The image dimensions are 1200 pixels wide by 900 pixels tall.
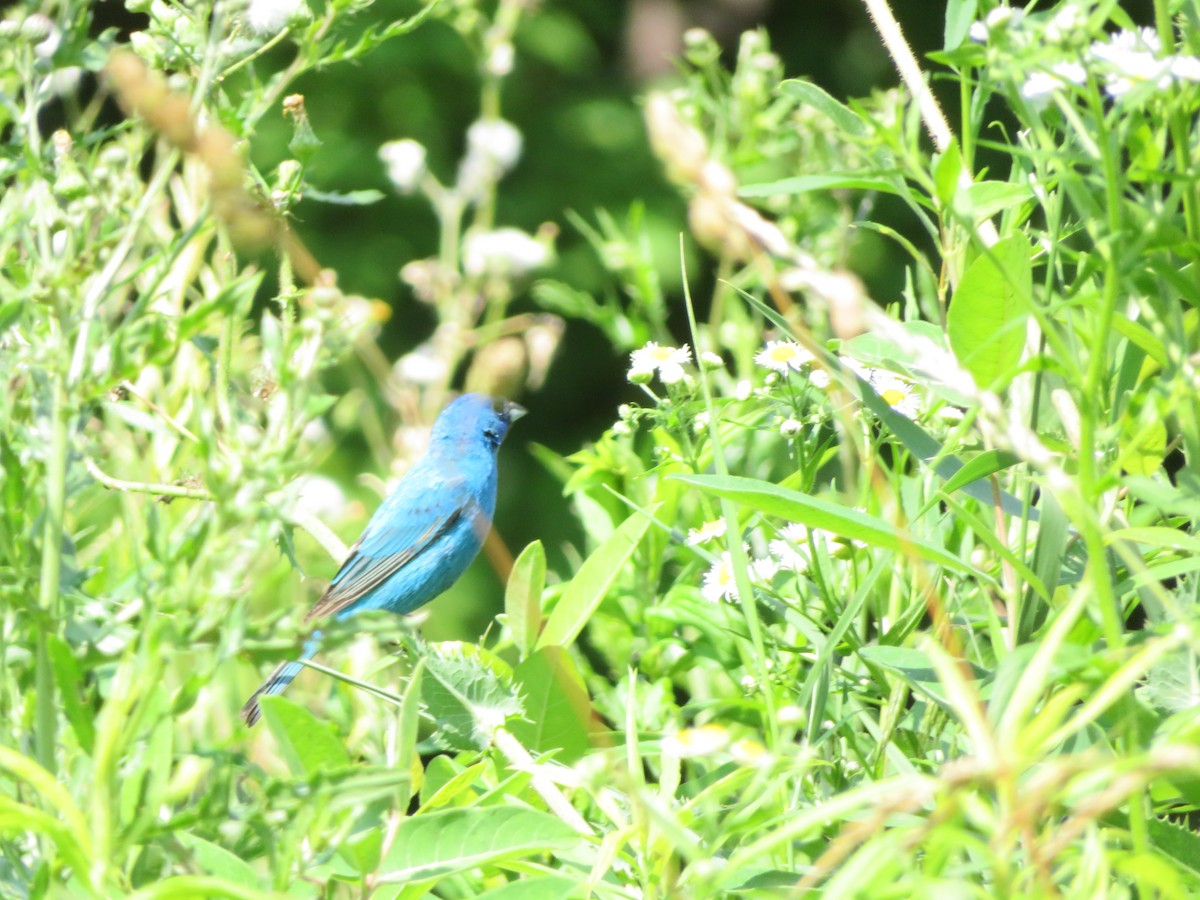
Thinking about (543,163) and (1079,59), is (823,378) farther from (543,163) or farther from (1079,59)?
(543,163)

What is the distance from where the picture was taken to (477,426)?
280 centimetres

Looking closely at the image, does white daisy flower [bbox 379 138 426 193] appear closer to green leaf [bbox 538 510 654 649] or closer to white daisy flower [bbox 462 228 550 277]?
white daisy flower [bbox 462 228 550 277]

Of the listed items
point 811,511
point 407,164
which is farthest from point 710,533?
point 407,164

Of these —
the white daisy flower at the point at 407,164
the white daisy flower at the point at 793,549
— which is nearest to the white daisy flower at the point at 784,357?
the white daisy flower at the point at 793,549

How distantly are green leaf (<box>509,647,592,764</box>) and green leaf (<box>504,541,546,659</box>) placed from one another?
0.10 m

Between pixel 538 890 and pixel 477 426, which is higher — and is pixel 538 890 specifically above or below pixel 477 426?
above

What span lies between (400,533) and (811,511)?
189cm

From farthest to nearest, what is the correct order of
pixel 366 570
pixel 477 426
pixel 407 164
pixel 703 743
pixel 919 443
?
pixel 477 426 → pixel 366 570 → pixel 407 164 → pixel 919 443 → pixel 703 743

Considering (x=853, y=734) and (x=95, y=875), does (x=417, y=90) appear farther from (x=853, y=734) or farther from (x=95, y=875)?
(x=95, y=875)

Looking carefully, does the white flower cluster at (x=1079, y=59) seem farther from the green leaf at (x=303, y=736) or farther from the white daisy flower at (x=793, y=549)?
the green leaf at (x=303, y=736)

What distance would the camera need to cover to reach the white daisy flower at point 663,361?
1100 mm

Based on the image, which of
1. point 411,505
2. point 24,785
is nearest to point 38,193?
point 24,785

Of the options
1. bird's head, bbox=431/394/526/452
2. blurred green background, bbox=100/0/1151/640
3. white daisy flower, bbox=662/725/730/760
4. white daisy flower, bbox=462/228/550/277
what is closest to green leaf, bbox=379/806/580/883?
white daisy flower, bbox=662/725/730/760

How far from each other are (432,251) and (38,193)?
11.0 ft
